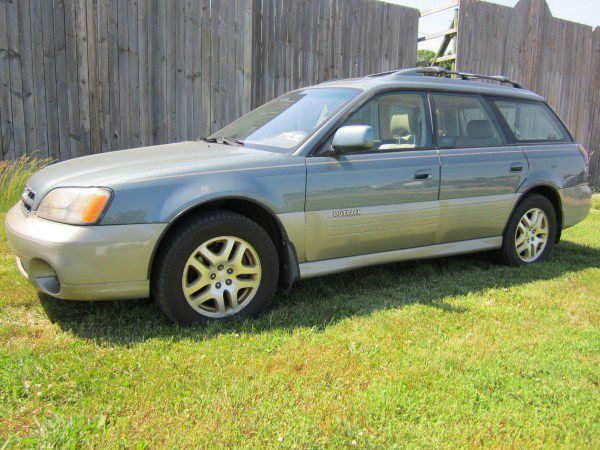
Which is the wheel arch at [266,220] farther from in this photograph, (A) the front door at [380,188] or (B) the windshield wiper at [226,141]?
(B) the windshield wiper at [226,141]

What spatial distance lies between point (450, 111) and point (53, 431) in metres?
3.70

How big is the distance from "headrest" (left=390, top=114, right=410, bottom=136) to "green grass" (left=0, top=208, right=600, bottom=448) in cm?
125

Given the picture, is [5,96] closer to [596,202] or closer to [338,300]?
[338,300]

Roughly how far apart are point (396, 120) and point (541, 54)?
8.06 meters

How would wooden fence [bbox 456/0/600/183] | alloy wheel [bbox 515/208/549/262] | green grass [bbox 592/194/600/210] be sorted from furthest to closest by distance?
1. wooden fence [bbox 456/0/600/183]
2. green grass [bbox 592/194/600/210]
3. alloy wheel [bbox 515/208/549/262]

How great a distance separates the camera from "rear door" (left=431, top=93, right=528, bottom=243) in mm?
4250

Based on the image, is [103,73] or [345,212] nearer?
[345,212]

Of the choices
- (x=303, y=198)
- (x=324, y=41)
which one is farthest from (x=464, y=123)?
(x=324, y=41)

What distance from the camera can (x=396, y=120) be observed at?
413 centimetres

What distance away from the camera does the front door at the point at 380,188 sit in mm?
3611

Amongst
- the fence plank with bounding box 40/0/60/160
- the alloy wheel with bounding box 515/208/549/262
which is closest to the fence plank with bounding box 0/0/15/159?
the fence plank with bounding box 40/0/60/160

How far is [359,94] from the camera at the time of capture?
3953 mm

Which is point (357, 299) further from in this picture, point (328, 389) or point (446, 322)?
point (328, 389)

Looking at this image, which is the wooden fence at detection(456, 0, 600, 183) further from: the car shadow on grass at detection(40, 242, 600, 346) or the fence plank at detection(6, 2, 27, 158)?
the fence plank at detection(6, 2, 27, 158)
